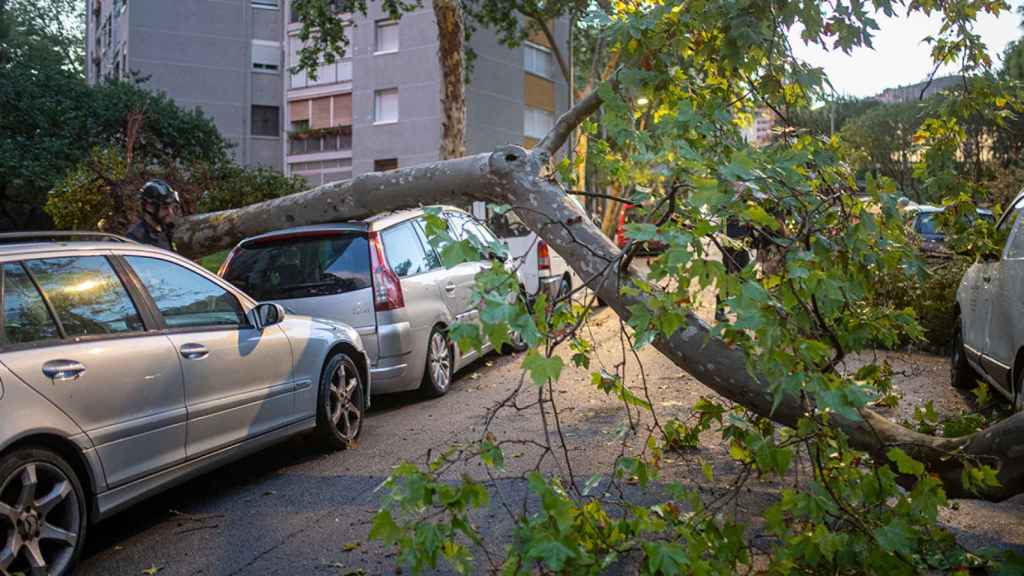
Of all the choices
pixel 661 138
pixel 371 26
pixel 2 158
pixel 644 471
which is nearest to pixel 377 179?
pixel 661 138

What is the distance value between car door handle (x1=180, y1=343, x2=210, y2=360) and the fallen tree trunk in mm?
1924

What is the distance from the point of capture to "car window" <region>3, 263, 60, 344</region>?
13.9ft

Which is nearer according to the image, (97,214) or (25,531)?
(25,531)

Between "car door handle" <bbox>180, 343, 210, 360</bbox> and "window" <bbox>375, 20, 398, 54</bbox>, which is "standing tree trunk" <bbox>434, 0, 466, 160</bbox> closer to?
"car door handle" <bbox>180, 343, 210, 360</bbox>

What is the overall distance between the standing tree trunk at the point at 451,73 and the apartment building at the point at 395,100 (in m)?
17.7

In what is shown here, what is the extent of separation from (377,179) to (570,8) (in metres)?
19.3

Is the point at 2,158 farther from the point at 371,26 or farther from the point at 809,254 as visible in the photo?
the point at 809,254

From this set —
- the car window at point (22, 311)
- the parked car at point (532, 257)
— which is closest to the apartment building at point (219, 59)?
the parked car at point (532, 257)

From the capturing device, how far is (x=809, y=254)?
3326 millimetres

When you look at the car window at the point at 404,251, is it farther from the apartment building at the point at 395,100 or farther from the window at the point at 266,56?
the window at the point at 266,56

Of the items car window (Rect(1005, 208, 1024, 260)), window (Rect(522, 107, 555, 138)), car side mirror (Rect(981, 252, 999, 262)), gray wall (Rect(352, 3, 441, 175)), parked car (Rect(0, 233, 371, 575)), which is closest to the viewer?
parked car (Rect(0, 233, 371, 575))

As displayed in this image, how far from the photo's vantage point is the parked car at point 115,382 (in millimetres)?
4082

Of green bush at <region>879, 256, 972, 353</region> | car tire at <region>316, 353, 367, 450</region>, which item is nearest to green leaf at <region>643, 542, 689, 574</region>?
car tire at <region>316, 353, 367, 450</region>

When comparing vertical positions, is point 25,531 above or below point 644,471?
below
